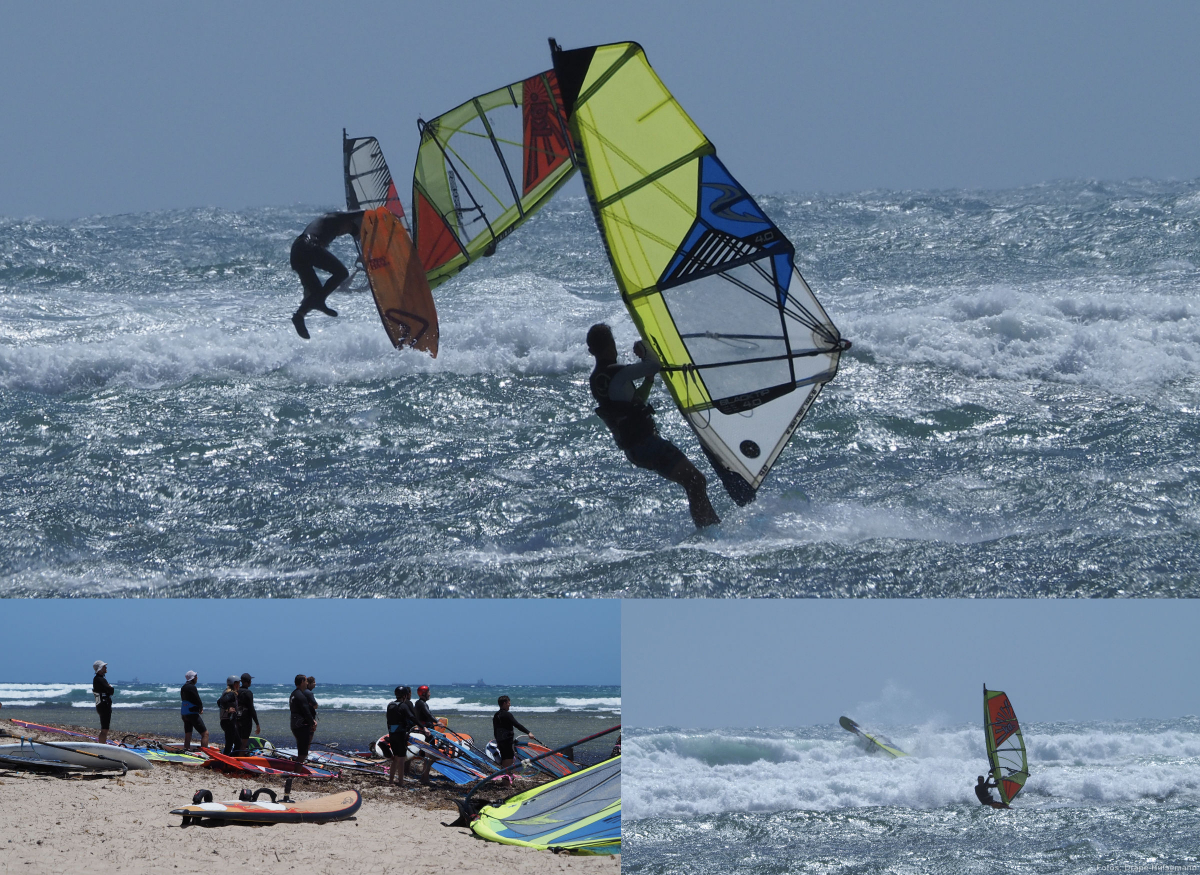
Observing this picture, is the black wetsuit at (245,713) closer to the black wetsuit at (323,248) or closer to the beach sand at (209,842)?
the beach sand at (209,842)

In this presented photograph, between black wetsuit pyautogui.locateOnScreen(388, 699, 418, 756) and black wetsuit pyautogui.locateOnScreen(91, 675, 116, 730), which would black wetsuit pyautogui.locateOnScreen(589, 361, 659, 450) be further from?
black wetsuit pyautogui.locateOnScreen(91, 675, 116, 730)

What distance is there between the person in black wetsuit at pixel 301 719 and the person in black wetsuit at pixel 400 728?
42cm

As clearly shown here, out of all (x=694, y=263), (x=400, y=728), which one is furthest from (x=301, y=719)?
(x=694, y=263)

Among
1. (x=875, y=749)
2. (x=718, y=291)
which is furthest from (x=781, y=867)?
(x=718, y=291)

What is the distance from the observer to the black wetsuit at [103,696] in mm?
5852

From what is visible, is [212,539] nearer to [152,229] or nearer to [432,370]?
[432,370]

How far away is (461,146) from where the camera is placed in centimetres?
798

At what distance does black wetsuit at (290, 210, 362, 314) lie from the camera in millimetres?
8305

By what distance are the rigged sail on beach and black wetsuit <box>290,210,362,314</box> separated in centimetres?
388

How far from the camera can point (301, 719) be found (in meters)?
5.41

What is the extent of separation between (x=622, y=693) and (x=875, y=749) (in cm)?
433

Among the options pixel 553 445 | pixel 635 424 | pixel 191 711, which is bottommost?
pixel 191 711

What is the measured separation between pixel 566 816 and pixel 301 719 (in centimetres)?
213

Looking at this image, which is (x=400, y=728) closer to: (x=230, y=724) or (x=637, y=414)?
(x=230, y=724)
